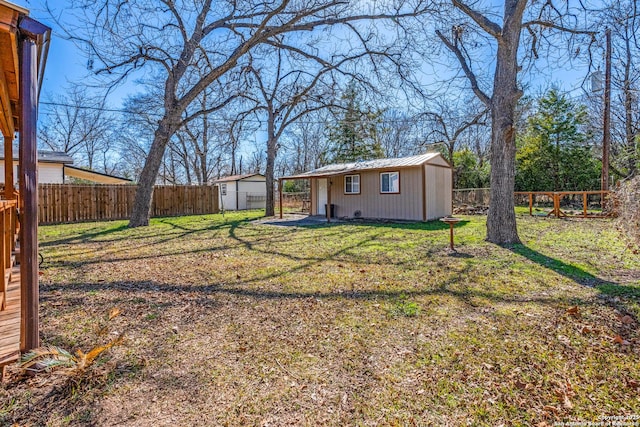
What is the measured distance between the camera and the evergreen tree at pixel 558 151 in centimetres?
1831

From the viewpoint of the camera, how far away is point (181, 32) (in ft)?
33.9

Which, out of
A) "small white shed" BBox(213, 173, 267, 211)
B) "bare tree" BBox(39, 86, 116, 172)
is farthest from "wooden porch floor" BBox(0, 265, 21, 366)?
"bare tree" BBox(39, 86, 116, 172)

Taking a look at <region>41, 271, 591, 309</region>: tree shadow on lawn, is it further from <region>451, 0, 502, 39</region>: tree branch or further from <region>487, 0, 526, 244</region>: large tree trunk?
<region>451, 0, 502, 39</region>: tree branch

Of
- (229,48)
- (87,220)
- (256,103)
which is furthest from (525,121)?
(87,220)

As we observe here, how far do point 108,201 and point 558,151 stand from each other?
23.7 meters

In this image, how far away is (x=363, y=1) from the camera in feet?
27.3

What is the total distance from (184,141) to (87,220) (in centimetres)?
1616

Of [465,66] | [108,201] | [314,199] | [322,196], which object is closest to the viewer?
[465,66]

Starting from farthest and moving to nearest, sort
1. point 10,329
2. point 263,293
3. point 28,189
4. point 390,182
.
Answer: point 390,182, point 263,293, point 10,329, point 28,189

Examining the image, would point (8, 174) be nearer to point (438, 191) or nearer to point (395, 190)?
point (395, 190)

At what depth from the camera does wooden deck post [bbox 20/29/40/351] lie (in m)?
2.26

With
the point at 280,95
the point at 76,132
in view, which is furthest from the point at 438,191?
the point at 76,132

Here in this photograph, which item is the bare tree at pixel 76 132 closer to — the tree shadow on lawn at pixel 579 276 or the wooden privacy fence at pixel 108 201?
the wooden privacy fence at pixel 108 201

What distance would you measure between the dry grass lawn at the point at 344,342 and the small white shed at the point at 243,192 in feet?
56.5
